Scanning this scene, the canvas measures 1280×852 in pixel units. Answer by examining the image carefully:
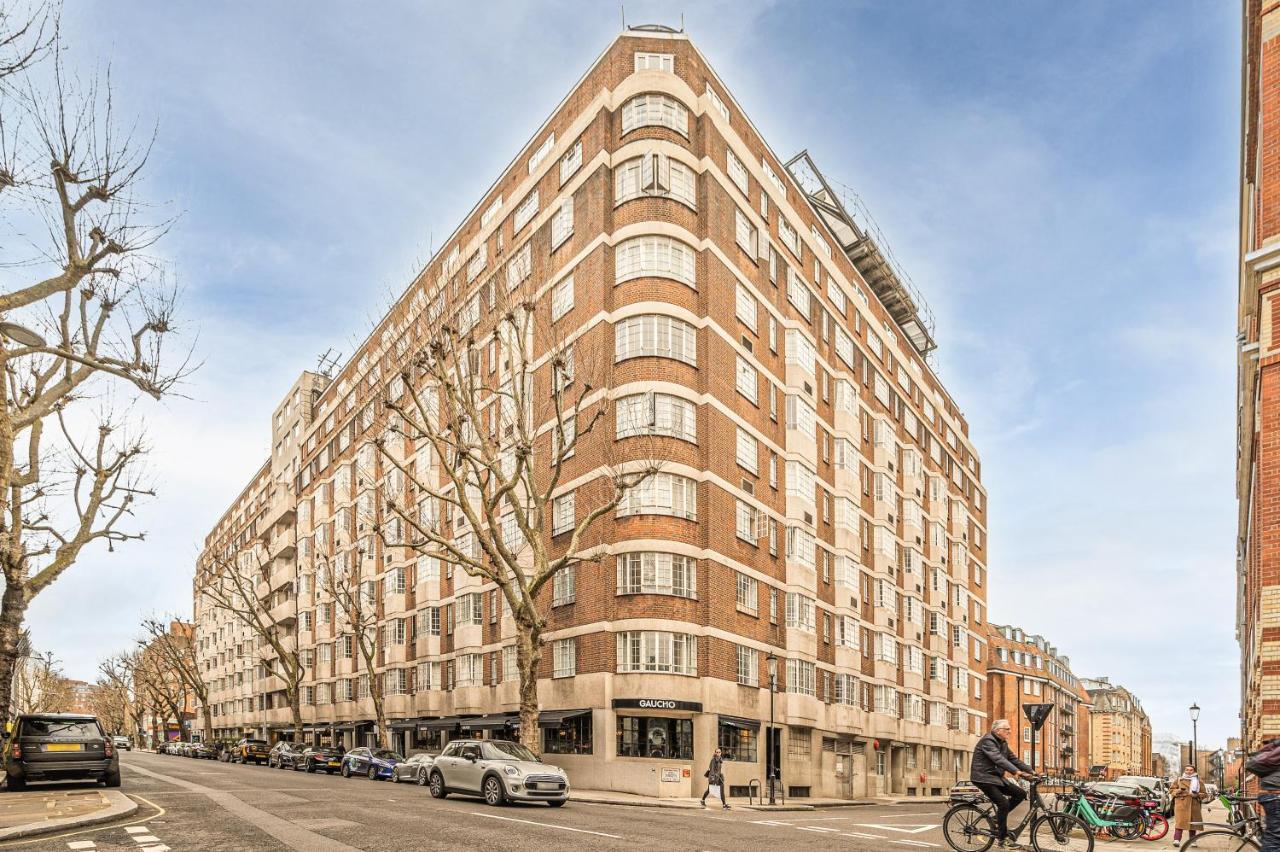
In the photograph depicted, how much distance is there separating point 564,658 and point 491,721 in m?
6.93

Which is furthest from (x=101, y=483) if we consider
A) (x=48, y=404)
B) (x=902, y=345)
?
(x=902, y=345)

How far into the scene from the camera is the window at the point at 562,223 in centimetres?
4147

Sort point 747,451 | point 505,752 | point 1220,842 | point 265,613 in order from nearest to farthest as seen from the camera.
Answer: point 1220,842, point 505,752, point 747,451, point 265,613

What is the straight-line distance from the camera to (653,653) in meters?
34.9

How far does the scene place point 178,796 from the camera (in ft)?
67.5

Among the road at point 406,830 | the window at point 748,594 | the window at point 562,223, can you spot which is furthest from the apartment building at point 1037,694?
the road at point 406,830

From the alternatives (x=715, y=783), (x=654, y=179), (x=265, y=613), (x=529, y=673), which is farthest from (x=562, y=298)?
(x=265, y=613)

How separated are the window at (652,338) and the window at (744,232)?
6.20 m

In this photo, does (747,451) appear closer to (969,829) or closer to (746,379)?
(746,379)

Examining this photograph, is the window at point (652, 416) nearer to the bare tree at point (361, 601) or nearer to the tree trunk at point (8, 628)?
the tree trunk at point (8, 628)

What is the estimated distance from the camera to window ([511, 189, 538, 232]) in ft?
148

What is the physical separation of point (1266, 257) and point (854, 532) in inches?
1324

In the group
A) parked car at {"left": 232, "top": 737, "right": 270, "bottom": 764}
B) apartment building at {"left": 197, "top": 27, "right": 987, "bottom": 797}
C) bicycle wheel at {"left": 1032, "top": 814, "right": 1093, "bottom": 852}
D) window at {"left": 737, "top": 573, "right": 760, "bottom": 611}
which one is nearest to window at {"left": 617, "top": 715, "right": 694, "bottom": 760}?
apartment building at {"left": 197, "top": 27, "right": 987, "bottom": 797}

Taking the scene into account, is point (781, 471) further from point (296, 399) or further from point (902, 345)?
point (296, 399)
